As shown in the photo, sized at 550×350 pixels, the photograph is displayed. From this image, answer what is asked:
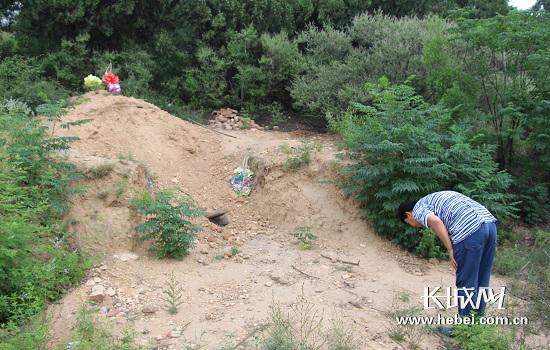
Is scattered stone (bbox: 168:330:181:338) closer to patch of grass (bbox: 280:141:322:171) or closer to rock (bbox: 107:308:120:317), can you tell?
rock (bbox: 107:308:120:317)

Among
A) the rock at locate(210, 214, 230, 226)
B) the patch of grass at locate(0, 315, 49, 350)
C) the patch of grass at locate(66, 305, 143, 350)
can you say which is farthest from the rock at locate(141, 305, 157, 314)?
the rock at locate(210, 214, 230, 226)

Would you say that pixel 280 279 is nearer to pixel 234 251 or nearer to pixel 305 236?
pixel 234 251

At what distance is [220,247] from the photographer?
6.35 metres

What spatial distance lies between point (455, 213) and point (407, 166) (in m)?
2.31

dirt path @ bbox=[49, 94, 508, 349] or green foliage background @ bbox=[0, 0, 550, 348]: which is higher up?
green foliage background @ bbox=[0, 0, 550, 348]

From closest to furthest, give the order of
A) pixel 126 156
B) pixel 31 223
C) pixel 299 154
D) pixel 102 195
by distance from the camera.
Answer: pixel 31 223, pixel 102 195, pixel 126 156, pixel 299 154

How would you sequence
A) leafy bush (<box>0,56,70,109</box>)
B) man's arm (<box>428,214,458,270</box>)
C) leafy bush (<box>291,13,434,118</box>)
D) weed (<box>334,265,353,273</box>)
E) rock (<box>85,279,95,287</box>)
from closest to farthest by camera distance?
man's arm (<box>428,214,458,270</box>), rock (<box>85,279,95,287</box>), weed (<box>334,265,353,273</box>), leafy bush (<box>0,56,70,109</box>), leafy bush (<box>291,13,434,118</box>)

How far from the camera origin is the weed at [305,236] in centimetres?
656

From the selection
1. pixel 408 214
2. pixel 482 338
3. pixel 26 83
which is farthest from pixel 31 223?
pixel 26 83

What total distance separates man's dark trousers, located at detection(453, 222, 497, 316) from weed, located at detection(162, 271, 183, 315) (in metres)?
2.55

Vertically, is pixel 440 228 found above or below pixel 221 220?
above

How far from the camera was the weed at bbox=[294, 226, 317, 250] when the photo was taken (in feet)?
21.5

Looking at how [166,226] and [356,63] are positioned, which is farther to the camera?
[356,63]

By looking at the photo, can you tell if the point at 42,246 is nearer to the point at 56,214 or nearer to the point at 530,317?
the point at 56,214
